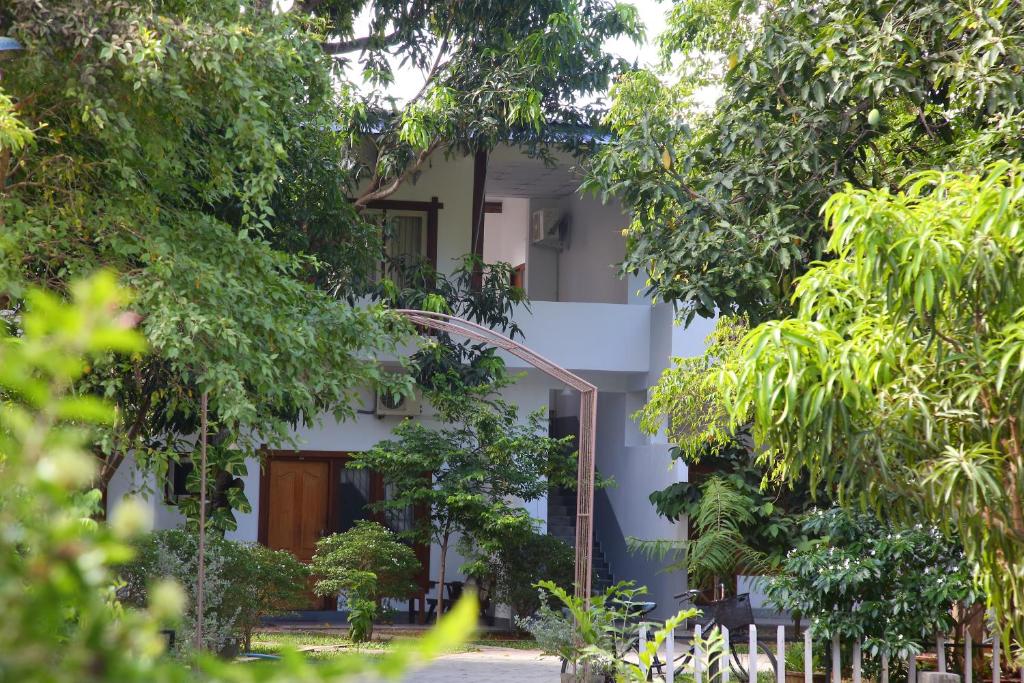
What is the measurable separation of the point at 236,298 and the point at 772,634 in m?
10.1

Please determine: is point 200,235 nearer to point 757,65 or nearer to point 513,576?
point 757,65

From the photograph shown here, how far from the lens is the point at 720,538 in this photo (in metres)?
13.6

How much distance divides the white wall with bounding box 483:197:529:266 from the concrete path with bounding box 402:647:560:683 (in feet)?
31.4

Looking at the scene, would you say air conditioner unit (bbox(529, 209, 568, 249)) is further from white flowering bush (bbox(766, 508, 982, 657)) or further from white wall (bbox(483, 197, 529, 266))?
white flowering bush (bbox(766, 508, 982, 657))

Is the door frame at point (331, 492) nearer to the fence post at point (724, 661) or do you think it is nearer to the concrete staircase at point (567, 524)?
the concrete staircase at point (567, 524)

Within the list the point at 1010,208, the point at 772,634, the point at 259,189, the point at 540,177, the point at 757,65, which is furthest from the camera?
the point at 540,177

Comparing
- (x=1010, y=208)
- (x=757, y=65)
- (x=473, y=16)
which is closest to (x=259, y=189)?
(x=757, y=65)

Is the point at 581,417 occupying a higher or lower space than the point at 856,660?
higher

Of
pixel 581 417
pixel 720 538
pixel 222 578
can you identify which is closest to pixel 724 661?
pixel 581 417

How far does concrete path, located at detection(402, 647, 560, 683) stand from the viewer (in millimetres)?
11586

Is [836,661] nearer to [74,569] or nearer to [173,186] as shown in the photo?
[173,186]

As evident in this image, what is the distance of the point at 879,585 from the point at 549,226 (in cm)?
1178

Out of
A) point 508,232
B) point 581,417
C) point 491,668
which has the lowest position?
point 491,668

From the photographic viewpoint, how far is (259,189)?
8.23 m
